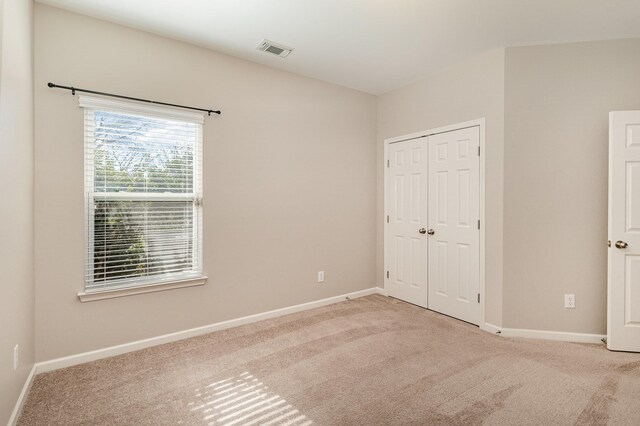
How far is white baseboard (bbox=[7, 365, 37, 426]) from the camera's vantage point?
1.83 metres

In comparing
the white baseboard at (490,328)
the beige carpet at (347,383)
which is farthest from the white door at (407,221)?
the beige carpet at (347,383)

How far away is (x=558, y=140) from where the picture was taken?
299 centimetres

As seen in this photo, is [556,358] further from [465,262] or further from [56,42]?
[56,42]

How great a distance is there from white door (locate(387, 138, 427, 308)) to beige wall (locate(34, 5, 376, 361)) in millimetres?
309

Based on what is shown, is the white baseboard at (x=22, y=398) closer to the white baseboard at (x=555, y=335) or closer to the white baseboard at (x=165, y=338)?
the white baseboard at (x=165, y=338)

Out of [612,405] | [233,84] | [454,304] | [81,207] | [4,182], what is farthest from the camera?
[454,304]

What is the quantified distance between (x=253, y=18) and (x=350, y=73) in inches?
56.8

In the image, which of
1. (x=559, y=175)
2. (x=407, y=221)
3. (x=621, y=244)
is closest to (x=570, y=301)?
(x=621, y=244)

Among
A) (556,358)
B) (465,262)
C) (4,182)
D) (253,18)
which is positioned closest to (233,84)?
(253,18)

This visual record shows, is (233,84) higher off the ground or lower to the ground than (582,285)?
higher

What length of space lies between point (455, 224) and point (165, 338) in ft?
10.3

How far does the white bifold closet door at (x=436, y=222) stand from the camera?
340 cm

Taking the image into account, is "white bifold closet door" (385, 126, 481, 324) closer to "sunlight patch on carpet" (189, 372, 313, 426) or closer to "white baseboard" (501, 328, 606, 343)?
"white baseboard" (501, 328, 606, 343)

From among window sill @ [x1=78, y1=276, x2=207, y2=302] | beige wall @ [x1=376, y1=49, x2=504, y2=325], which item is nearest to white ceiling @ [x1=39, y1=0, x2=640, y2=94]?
beige wall @ [x1=376, y1=49, x2=504, y2=325]
